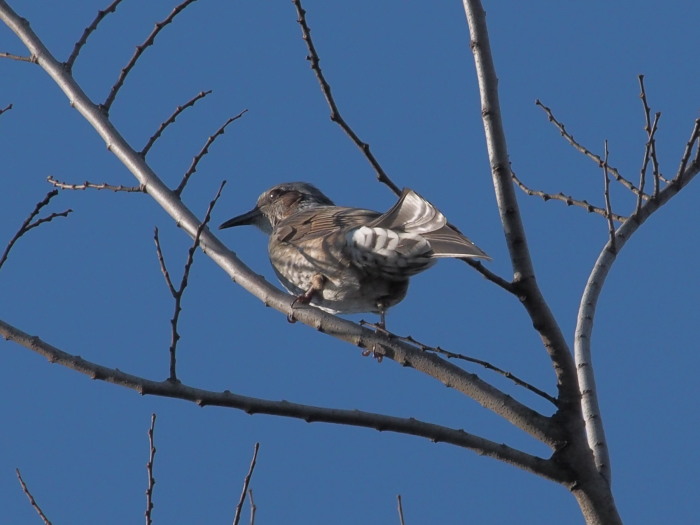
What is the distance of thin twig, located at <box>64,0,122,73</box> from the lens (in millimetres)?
4756

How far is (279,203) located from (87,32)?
3.08 meters

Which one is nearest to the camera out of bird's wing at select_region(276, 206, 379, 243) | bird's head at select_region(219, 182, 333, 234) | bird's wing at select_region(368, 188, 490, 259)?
bird's wing at select_region(368, 188, 490, 259)

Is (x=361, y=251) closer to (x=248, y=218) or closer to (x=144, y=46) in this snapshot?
(x=144, y=46)

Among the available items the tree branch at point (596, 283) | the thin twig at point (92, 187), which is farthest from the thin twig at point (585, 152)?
the thin twig at point (92, 187)

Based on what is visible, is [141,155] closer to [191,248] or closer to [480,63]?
[191,248]

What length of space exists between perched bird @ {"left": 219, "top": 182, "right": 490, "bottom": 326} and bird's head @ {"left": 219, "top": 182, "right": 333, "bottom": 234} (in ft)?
3.84

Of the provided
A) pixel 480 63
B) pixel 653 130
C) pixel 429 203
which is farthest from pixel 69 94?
pixel 653 130

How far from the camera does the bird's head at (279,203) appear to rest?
7625mm

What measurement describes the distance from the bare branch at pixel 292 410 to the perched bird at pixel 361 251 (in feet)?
2.21

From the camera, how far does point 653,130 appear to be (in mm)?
4098

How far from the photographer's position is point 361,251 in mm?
4945

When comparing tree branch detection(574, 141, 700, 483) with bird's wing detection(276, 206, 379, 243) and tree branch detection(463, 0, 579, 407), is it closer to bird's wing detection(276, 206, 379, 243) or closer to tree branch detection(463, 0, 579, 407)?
tree branch detection(463, 0, 579, 407)

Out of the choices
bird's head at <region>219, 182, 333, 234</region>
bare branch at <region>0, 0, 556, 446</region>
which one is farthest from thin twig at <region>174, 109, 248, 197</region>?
bird's head at <region>219, 182, 333, 234</region>

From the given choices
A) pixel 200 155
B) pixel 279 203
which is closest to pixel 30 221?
pixel 200 155
